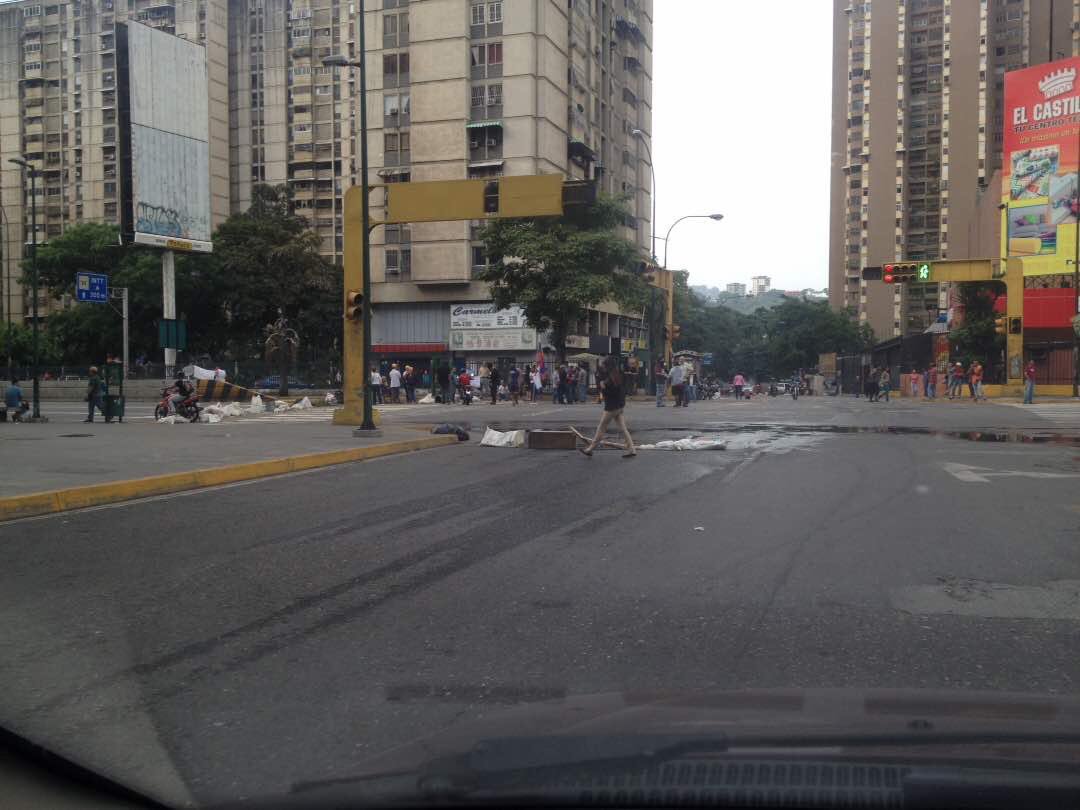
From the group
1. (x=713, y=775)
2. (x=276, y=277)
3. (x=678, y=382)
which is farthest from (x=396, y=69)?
(x=713, y=775)

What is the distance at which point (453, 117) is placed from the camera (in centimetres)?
5384

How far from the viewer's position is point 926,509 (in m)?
8.67

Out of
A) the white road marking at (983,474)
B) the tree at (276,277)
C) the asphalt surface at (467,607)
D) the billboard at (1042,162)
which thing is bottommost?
the asphalt surface at (467,607)

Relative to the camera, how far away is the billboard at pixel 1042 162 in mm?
46656

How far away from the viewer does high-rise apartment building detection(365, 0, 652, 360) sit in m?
53.1

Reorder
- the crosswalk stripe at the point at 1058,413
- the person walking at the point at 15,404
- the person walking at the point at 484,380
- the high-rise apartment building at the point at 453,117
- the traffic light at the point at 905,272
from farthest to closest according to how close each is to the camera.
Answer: the high-rise apartment building at the point at 453,117 → the person walking at the point at 484,380 → the traffic light at the point at 905,272 → the person walking at the point at 15,404 → the crosswalk stripe at the point at 1058,413

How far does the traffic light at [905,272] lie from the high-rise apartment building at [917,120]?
61.8 metres

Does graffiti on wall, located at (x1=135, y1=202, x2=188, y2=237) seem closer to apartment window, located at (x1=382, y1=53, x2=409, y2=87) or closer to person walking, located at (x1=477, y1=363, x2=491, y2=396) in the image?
person walking, located at (x1=477, y1=363, x2=491, y2=396)

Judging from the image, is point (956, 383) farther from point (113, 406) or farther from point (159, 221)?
point (159, 221)

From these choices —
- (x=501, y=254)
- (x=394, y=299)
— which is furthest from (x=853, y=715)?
(x=394, y=299)

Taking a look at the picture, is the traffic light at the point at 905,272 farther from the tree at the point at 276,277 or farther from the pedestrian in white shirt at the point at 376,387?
the tree at the point at 276,277

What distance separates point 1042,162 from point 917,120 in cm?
6109

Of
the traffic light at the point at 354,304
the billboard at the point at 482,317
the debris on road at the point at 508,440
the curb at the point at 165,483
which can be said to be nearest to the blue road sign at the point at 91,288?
the billboard at the point at 482,317

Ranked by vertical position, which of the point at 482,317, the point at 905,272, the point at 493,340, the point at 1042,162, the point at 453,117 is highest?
the point at 453,117
